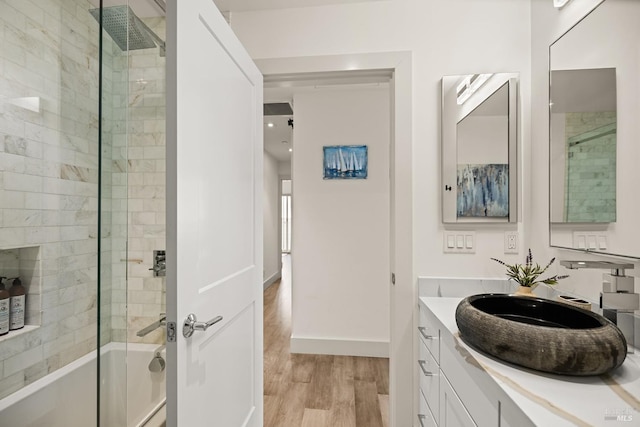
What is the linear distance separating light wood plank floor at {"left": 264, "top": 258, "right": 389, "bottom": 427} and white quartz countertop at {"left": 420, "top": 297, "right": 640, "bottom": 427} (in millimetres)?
1400

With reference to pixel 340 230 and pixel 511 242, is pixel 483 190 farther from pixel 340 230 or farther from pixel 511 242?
pixel 340 230

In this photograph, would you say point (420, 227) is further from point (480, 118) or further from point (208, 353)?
point (208, 353)

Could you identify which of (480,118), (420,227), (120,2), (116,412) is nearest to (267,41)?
(120,2)

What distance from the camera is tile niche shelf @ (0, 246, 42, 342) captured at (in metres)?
1.27

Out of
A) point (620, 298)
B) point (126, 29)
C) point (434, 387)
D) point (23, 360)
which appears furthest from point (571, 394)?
point (23, 360)

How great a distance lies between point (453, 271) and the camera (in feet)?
5.45

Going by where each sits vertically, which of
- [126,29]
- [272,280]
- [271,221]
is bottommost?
[272,280]

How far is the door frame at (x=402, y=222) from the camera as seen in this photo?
167 cm

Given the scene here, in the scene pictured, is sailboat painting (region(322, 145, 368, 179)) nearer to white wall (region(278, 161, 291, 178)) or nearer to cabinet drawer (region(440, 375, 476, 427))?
cabinet drawer (region(440, 375, 476, 427))

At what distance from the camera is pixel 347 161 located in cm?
294

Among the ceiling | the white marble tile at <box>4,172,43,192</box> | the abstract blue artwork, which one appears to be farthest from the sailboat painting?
the white marble tile at <box>4,172,43,192</box>

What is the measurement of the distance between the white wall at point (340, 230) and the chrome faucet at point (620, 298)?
6.31ft

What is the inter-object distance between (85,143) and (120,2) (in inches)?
26.7

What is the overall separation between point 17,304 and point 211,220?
38.4 inches
